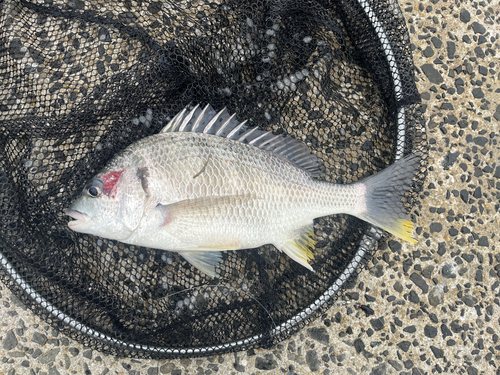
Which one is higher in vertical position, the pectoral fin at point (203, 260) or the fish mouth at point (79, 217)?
the fish mouth at point (79, 217)

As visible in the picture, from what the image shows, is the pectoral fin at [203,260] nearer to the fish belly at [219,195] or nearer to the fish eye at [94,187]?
the fish belly at [219,195]

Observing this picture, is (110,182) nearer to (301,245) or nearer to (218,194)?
(218,194)

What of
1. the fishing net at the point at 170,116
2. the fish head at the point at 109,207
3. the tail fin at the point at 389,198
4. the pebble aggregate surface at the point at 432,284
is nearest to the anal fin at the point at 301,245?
the fishing net at the point at 170,116

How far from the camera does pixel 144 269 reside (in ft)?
6.20

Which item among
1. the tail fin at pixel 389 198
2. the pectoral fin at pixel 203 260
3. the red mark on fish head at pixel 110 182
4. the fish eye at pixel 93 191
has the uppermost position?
the tail fin at pixel 389 198

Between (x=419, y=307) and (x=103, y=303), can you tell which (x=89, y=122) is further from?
(x=419, y=307)

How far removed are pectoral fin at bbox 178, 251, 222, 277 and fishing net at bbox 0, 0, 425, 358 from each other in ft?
0.48

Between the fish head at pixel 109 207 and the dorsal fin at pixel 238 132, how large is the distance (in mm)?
321

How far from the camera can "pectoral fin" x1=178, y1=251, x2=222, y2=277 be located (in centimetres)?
172

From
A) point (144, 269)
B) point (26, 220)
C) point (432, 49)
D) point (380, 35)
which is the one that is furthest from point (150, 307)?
point (432, 49)

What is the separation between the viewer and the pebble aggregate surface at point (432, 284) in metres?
1.91

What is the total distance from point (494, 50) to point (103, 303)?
8.16 feet

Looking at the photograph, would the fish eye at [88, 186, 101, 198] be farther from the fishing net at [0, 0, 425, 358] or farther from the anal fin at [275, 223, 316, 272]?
the anal fin at [275, 223, 316, 272]

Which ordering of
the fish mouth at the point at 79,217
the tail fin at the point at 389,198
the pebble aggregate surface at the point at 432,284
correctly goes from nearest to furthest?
the fish mouth at the point at 79,217 < the tail fin at the point at 389,198 < the pebble aggregate surface at the point at 432,284
